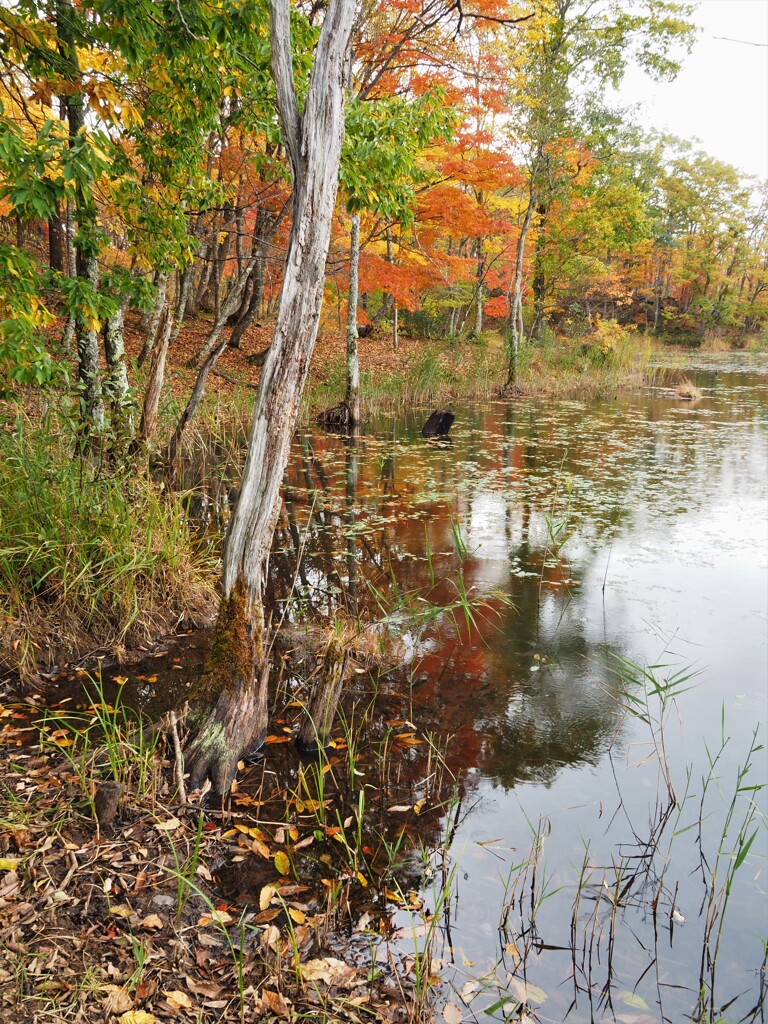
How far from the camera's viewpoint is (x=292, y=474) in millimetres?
8562

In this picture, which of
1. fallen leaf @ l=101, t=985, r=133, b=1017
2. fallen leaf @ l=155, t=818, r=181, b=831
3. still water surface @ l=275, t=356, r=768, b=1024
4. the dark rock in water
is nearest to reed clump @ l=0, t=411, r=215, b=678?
still water surface @ l=275, t=356, r=768, b=1024

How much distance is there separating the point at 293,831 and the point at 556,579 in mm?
3491

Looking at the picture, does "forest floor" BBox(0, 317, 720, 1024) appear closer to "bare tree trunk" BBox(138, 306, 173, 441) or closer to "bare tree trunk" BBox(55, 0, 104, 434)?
"bare tree trunk" BBox(55, 0, 104, 434)

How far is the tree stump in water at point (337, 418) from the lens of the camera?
1180cm

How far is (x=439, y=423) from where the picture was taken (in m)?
11.5

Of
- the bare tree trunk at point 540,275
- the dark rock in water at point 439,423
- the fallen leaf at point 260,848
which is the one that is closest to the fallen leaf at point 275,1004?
the fallen leaf at point 260,848

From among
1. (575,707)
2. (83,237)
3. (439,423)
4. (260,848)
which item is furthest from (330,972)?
(439,423)

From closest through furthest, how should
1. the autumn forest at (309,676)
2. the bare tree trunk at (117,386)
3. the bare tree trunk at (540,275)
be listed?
the autumn forest at (309,676) → the bare tree trunk at (117,386) → the bare tree trunk at (540,275)

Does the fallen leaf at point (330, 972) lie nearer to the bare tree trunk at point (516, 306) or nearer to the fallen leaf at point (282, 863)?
the fallen leaf at point (282, 863)

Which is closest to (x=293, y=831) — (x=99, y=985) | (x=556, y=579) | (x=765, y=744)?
(x=99, y=985)

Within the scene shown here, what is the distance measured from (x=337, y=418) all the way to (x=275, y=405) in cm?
936

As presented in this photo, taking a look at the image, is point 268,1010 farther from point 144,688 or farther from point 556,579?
point 556,579

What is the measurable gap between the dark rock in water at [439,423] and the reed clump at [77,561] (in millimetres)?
7764

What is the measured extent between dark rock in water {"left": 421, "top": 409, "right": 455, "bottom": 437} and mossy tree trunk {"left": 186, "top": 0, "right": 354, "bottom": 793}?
8.76 m
